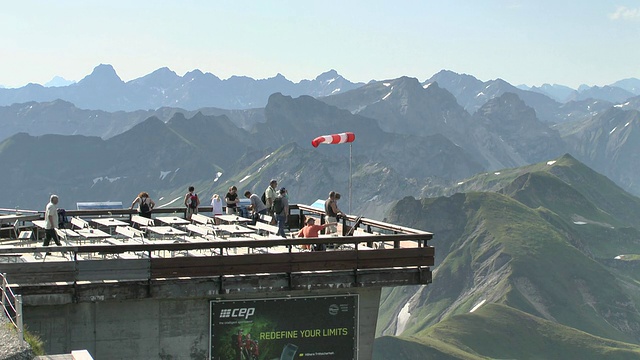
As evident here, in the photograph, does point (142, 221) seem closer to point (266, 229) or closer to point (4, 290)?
point (266, 229)

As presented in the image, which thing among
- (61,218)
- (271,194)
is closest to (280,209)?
(271,194)

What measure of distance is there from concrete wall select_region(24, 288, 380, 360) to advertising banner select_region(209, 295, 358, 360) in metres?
0.30

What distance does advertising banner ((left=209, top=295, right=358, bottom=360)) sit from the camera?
22531mm

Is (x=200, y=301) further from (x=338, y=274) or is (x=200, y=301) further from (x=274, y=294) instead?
(x=338, y=274)

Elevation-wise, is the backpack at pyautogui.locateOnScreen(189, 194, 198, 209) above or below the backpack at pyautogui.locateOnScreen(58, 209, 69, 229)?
above

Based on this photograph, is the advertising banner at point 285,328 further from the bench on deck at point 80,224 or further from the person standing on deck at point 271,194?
the bench on deck at point 80,224

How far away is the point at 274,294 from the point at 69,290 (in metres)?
5.16

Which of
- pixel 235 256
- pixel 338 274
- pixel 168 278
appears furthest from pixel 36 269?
pixel 338 274

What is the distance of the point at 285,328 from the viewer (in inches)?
909

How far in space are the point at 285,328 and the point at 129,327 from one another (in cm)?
399

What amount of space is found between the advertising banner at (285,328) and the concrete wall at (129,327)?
0.30 metres

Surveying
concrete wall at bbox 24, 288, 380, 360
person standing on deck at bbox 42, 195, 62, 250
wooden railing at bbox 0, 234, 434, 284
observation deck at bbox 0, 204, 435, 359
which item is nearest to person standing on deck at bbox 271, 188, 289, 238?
observation deck at bbox 0, 204, 435, 359

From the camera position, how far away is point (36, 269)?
20625 millimetres

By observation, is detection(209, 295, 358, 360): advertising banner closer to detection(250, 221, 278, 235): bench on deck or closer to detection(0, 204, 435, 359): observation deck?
detection(0, 204, 435, 359): observation deck
